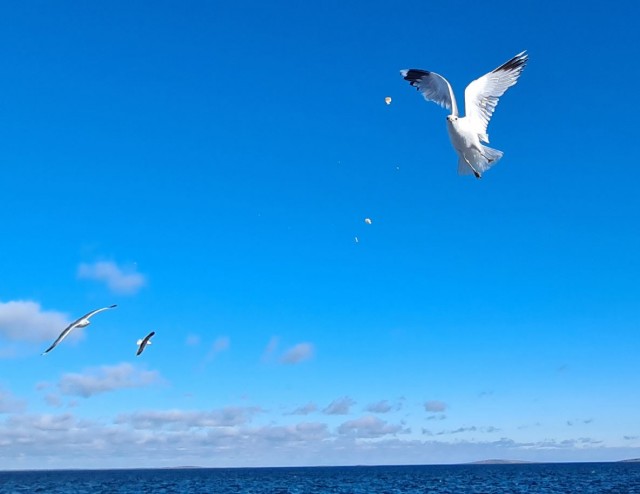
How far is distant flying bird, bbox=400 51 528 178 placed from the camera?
1861 centimetres

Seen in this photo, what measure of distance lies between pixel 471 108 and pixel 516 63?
8.20ft

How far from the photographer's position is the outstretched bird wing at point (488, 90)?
20203mm

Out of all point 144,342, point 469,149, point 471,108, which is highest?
point 471,108

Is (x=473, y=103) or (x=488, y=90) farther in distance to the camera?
(x=488, y=90)

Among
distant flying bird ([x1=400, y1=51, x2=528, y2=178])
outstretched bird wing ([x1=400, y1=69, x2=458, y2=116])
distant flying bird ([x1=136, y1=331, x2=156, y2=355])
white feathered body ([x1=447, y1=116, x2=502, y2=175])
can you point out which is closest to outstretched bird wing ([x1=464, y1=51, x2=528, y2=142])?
distant flying bird ([x1=400, y1=51, x2=528, y2=178])

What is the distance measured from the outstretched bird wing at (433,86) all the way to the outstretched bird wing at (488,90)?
0.64 m

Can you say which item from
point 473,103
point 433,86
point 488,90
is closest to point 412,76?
point 433,86

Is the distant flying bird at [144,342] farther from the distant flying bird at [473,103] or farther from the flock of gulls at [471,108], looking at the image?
the distant flying bird at [473,103]

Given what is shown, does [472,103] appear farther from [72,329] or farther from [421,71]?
[72,329]

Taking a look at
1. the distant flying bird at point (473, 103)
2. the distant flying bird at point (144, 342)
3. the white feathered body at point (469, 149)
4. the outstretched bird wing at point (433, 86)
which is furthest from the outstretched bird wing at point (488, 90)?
the distant flying bird at point (144, 342)

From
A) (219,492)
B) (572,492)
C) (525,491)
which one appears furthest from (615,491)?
(219,492)

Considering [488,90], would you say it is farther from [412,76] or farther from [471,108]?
[412,76]

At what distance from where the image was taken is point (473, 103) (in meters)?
20.5

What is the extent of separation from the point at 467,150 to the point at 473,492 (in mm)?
63711
